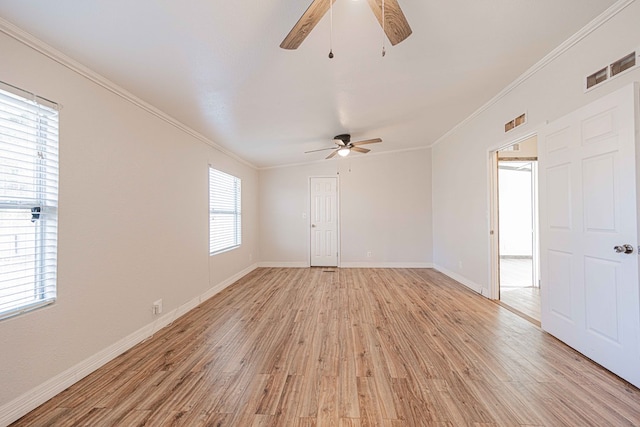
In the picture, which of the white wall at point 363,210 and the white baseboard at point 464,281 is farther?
the white wall at point 363,210

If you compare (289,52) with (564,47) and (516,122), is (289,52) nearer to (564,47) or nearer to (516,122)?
(564,47)

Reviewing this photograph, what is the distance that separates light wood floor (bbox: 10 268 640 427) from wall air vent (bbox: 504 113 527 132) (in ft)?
7.26

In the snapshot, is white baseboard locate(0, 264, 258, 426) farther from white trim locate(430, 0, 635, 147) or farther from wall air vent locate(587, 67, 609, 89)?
white trim locate(430, 0, 635, 147)

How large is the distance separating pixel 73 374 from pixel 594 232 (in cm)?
410

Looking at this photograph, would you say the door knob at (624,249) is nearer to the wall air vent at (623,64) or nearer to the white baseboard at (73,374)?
the wall air vent at (623,64)

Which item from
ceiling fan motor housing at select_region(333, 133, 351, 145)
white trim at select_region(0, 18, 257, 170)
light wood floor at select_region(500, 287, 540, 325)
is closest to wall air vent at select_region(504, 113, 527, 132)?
ceiling fan motor housing at select_region(333, 133, 351, 145)

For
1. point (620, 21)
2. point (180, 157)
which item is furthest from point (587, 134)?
point (180, 157)

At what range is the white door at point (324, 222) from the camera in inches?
233

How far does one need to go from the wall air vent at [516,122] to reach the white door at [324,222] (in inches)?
135

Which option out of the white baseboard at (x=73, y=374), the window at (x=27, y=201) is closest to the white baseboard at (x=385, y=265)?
the white baseboard at (x=73, y=374)

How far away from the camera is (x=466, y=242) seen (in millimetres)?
4105

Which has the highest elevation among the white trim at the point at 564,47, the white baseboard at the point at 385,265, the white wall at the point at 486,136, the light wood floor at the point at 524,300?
the white trim at the point at 564,47

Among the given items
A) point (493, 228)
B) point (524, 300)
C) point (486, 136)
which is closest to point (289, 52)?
point (486, 136)

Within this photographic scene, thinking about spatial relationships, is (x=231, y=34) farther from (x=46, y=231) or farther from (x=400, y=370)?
(x=400, y=370)
